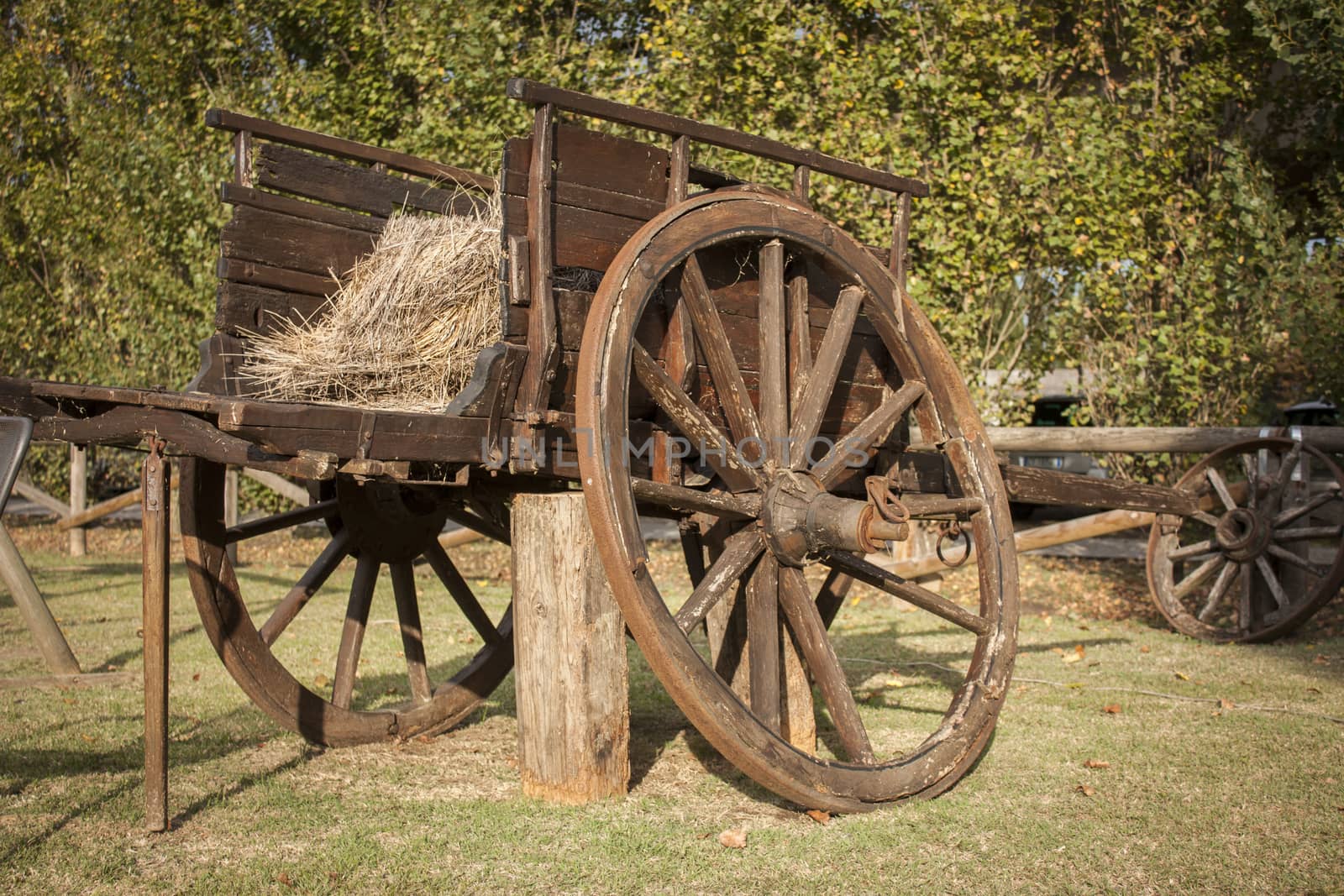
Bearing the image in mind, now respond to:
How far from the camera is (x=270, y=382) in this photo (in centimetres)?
389

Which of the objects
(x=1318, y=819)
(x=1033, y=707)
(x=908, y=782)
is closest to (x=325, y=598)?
(x=1033, y=707)

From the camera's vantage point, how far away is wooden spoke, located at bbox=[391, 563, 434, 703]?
14.9 feet

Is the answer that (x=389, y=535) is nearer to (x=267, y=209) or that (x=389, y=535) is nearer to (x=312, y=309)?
(x=312, y=309)

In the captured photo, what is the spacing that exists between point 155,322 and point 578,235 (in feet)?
28.3

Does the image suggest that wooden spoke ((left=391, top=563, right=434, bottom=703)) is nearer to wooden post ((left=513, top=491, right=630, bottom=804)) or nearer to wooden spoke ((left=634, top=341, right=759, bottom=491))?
wooden post ((left=513, top=491, right=630, bottom=804))

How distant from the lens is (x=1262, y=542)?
20.7 ft

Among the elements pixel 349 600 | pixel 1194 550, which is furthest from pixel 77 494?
pixel 1194 550

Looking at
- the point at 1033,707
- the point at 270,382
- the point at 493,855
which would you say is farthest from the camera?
the point at 1033,707

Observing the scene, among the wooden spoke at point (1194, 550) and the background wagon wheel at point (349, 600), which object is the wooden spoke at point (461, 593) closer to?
the background wagon wheel at point (349, 600)

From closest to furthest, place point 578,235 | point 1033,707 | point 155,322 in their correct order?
point 578,235 → point 1033,707 → point 155,322

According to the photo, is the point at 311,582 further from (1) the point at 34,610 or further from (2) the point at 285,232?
(1) the point at 34,610

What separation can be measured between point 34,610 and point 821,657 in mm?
3534

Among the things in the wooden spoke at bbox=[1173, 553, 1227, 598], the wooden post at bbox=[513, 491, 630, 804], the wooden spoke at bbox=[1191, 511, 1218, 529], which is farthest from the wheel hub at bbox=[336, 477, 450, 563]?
the wooden spoke at bbox=[1173, 553, 1227, 598]

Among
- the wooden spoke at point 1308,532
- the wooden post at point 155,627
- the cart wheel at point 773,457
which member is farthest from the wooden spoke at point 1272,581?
the wooden post at point 155,627
